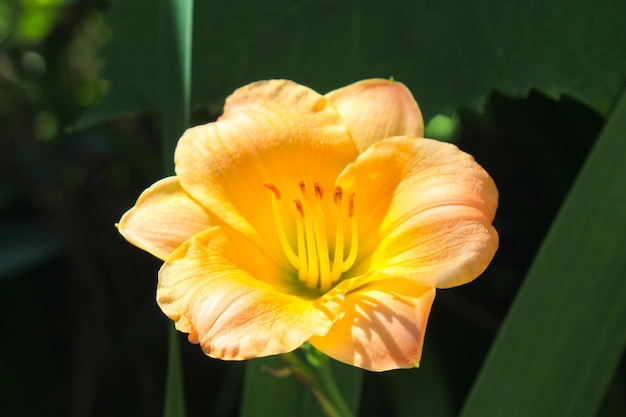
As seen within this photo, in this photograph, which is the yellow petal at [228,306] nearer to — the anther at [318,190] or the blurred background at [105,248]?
the anther at [318,190]

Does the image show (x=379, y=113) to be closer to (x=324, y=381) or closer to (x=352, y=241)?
(x=352, y=241)

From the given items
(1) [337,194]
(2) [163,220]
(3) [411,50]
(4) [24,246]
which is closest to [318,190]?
(1) [337,194]

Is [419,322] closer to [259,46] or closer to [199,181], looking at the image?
[199,181]

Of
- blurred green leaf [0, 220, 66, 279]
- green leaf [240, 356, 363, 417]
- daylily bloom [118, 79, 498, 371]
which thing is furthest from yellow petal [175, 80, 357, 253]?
blurred green leaf [0, 220, 66, 279]

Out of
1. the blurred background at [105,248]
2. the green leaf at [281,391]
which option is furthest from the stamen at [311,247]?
the blurred background at [105,248]

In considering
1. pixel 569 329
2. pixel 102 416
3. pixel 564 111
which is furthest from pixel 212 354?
pixel 102 416

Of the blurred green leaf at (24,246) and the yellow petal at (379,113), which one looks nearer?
the yellow petal at (379,113)

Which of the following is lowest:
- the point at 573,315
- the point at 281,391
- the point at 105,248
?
the point at 105,248

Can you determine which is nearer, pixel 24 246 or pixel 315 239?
pixel 315 239
